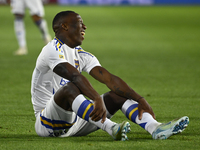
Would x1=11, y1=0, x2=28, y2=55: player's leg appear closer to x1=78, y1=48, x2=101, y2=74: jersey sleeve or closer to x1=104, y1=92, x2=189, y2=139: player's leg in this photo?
x1=78, y1=48, x2=101, y2=74: jersey sleeve

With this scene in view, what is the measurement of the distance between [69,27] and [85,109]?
2.72ft

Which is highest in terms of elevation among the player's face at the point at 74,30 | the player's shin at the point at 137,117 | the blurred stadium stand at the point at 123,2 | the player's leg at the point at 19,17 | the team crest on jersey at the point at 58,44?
the player's face at the point at 74,30

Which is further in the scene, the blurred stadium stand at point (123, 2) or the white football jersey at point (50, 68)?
the blurred stadium stand at point (123, 2)

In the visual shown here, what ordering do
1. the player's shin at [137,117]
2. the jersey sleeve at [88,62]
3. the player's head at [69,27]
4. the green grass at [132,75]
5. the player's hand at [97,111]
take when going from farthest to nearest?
the jersey sleeve at [88,62] < the player's head at [69,27] < the green grass at [132,75] < the player's shin at [137,117] < the player's hand at [97,111]

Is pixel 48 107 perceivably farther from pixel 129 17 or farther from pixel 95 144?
pixel 129 17

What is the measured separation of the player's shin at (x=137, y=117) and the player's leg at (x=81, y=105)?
0.20m

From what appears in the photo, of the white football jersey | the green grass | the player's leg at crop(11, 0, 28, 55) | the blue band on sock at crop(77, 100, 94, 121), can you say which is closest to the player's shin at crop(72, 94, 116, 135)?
the blue band on sock at crop(77, 100, 94, 121)

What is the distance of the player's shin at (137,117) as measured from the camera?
347 cm

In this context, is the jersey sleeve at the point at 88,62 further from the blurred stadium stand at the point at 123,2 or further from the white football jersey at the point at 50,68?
the blurred stadium stand at the point at 123,2

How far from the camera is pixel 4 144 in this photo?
3.51 metres

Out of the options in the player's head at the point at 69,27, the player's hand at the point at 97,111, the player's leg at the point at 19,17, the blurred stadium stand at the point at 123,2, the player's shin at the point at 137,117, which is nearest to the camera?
the player's hand at the point at 97,111

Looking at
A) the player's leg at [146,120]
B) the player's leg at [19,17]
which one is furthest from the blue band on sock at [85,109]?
the player's leg at [19,17]

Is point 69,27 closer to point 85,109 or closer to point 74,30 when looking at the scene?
point 74,30

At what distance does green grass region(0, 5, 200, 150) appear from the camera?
3625 millimetres
